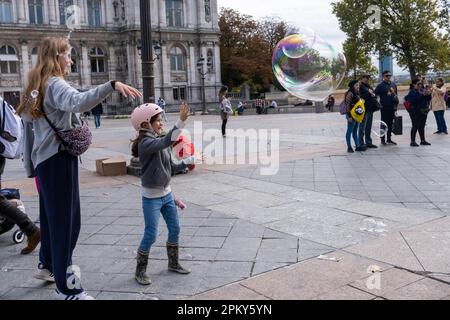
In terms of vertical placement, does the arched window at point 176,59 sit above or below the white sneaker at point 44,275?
above

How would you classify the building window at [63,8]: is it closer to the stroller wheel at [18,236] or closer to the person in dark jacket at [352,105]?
the person in dark jacket at [352,105]

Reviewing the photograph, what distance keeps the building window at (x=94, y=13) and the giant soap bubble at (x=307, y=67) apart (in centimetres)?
4821

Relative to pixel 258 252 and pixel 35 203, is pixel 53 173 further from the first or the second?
pixel 35 203

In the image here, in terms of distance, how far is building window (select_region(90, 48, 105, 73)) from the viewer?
55.1 m

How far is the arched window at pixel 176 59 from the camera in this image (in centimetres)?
5747

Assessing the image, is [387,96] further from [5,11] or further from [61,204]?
[5,11]

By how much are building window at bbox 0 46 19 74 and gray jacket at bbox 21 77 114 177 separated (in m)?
50.4

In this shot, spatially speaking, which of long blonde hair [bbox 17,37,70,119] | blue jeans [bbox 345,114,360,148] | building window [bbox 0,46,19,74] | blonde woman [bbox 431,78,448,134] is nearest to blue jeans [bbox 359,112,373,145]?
blue jeans [bbox 345,114,360,148]

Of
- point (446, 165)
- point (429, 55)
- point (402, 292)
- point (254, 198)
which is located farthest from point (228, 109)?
point (429, 55)

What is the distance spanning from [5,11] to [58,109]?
2056 inches

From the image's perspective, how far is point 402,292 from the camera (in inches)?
149

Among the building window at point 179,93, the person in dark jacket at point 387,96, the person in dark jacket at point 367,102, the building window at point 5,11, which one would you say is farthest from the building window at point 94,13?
the person in dark jacket at point 367,102

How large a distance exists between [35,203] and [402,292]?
5.78m
